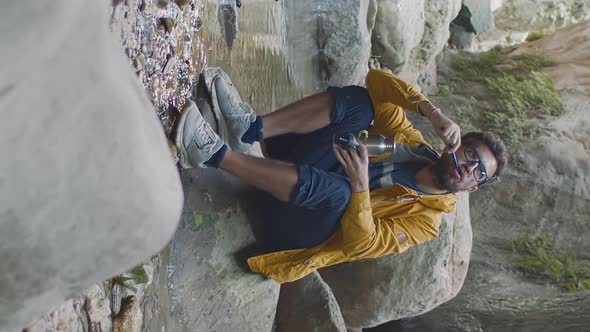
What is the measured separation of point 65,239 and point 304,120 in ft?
6.98

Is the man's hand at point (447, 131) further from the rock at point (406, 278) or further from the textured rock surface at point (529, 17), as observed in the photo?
the textured rock surface at point (529, 17)

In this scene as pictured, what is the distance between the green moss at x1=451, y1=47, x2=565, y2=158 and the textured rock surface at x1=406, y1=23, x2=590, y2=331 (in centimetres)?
16

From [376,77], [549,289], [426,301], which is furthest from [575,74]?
[376,77]

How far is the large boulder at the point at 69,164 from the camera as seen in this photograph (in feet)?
3.24

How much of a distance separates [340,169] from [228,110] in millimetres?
592

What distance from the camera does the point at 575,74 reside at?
692cm

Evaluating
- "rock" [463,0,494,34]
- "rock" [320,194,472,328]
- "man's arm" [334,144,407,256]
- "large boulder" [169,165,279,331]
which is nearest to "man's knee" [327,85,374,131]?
"man's arm" [334,144,407,256]

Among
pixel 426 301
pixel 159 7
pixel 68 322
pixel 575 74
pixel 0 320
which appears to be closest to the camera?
pixel 0 320

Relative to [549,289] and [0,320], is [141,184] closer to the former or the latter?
[0,320]

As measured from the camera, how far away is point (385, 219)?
302cm

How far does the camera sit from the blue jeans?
Answer: 2750 mm

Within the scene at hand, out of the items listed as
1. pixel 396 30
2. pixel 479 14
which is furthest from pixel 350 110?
pixel 479 14

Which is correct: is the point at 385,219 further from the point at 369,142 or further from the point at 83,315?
the point at 83,315

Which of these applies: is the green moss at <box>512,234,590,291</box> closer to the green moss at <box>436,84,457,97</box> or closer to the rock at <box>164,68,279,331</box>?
the green moss at <box>436,84,457,97</box>
